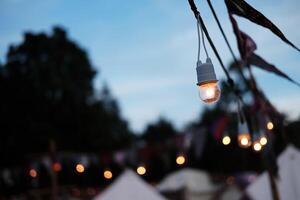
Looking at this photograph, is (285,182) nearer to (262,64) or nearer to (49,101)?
(262,64)

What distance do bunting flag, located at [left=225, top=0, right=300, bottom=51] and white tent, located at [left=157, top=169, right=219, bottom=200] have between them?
1440cm

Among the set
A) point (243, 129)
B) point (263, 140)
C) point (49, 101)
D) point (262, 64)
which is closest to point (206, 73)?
point (262, 64)

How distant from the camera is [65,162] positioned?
100ft

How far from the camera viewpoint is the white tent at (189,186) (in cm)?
1856

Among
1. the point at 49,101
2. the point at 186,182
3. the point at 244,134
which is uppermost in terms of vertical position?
the point at 49,101

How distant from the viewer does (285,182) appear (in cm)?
927

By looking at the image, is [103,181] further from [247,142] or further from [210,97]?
[210,97]

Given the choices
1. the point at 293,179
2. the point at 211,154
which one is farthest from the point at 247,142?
the point at 211,154

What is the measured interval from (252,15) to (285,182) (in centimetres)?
579

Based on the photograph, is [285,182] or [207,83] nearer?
[207,83]

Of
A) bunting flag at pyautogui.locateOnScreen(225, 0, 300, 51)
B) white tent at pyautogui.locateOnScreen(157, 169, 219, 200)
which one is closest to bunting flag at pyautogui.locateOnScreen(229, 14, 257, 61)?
bunting flag at pyautogui.locateOnScreen(225, 0, 300, 51)

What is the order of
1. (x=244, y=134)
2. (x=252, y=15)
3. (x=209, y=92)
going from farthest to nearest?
(x=244, y=134) → (x=252, y=15) → (x=209, y=92)

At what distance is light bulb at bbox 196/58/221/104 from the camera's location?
417cm

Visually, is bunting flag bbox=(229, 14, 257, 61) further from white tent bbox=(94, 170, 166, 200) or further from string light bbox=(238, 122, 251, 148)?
white tent bbox=(94, 170, 166, 200)
